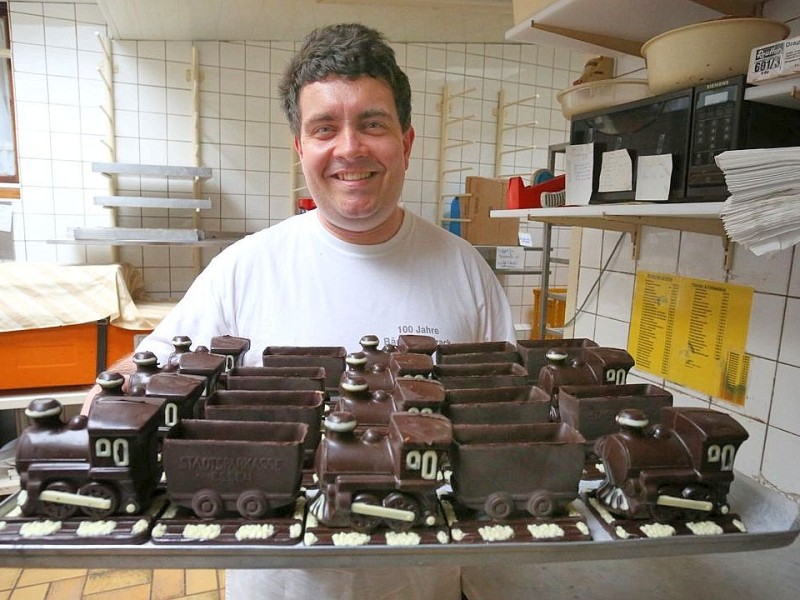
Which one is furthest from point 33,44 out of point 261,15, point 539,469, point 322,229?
point 539,469

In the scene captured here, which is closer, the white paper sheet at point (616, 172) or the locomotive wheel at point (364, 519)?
the locomotive wheel at point (364, 519)

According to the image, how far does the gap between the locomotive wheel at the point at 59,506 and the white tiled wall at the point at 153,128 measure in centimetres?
260

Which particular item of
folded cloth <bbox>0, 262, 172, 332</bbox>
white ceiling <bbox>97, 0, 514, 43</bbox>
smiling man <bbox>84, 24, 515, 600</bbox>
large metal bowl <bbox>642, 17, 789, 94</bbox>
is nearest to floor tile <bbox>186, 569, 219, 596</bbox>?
folded cloth <bbox>0, 262, 172, 332</bbox>

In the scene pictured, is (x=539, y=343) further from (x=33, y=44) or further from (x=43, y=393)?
(x=33, y=44)

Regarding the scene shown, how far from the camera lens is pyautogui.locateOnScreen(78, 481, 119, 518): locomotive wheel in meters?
0.52

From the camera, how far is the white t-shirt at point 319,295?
1212 mm

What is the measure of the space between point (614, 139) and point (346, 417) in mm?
1202

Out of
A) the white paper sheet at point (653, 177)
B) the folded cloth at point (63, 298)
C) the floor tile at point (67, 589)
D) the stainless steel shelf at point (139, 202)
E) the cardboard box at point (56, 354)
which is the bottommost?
the floor tile at point (67, 589)

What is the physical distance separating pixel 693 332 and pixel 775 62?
838 millimetres

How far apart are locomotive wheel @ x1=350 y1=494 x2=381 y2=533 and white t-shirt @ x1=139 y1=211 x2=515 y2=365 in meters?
0.67

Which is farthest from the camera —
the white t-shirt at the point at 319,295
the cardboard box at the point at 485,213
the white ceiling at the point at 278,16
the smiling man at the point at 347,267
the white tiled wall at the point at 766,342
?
the cardboard box at the point at 485,213

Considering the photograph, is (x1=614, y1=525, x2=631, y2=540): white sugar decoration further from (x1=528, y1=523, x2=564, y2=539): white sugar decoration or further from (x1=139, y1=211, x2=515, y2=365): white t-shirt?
(x1=139, y1=211, x2=515, y2=365): white t-shirt

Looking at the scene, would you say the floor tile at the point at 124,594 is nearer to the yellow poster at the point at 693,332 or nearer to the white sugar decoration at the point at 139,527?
the white sugar decoration at the point at 139,527

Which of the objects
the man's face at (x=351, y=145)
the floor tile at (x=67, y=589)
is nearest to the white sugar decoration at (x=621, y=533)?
the man's face at (x=351, y=145)
